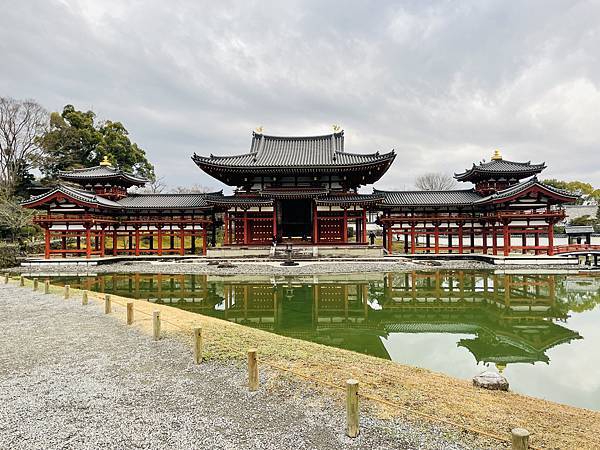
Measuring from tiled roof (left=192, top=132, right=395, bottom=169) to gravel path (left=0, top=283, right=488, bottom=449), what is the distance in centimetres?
2151

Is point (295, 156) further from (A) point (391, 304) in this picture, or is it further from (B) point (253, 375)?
(B) point (253, 375)

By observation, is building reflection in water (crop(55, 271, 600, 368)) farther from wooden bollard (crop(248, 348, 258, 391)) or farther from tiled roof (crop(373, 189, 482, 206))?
tiled roof (crop(373, 189, 482, 206))

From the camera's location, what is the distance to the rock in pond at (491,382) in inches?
224

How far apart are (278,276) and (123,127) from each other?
40595 millimetres

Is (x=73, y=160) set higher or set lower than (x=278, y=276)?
higher

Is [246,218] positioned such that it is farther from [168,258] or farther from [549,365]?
[549,365]

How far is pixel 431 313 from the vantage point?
1170 centimetres

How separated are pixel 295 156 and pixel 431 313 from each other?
21.7 metres

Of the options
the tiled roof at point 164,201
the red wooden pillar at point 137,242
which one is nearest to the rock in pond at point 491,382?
the tiled roof at point 164,201

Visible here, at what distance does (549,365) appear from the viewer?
7125 mm

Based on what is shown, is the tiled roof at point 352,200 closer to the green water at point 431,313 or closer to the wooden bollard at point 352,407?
the green water at point 431,313

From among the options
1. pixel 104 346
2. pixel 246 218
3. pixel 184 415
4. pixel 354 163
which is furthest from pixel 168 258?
pixel 184 415

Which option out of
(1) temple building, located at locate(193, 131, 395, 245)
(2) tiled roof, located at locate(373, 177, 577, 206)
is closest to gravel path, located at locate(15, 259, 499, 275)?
(1) temple building, located at locate(193, 131, 395, 245)

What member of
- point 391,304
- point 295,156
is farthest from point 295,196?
point 391,304
